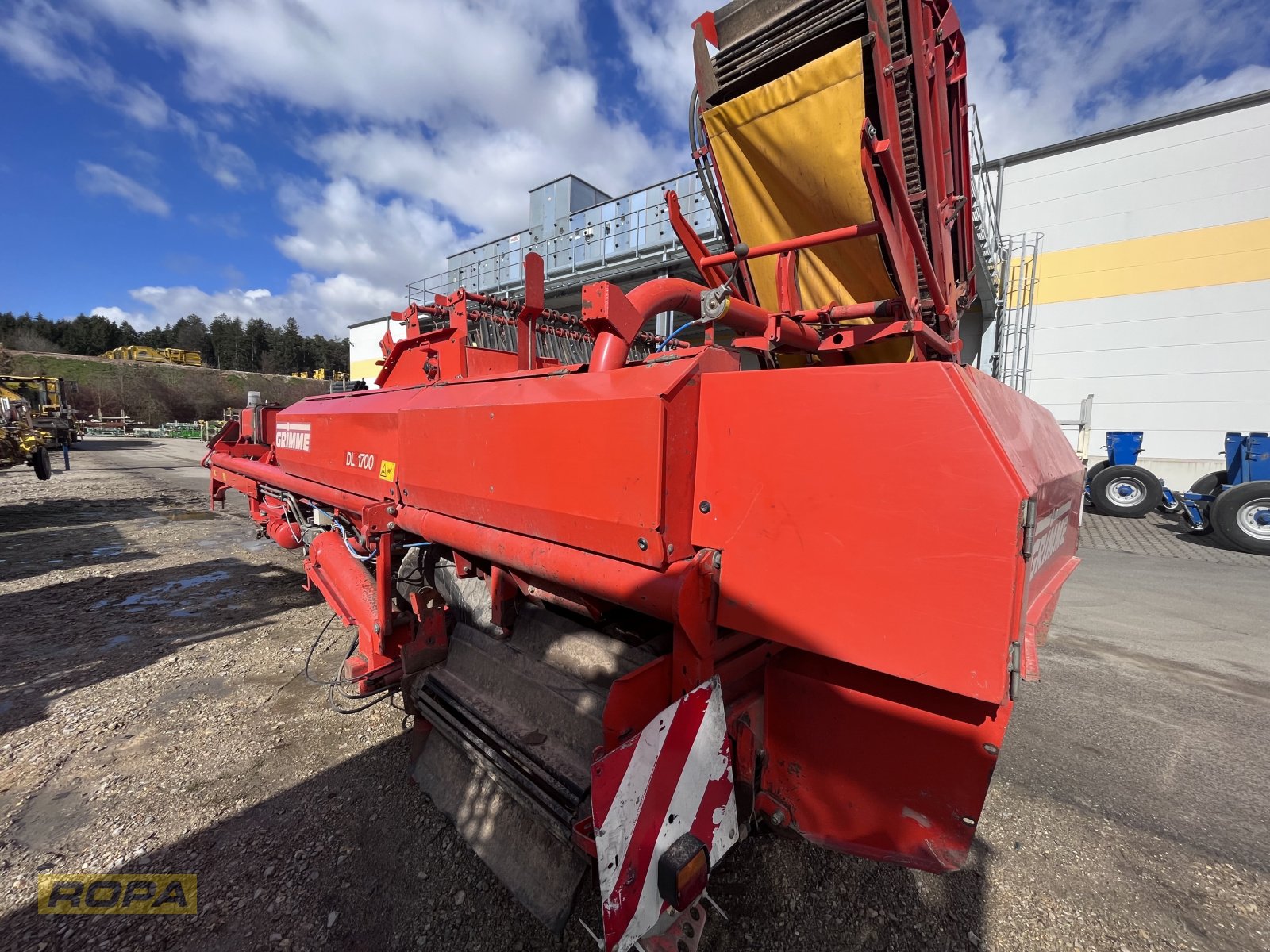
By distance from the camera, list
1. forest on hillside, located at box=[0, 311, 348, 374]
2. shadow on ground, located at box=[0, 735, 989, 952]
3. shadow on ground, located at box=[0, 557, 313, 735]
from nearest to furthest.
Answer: shadow on ground, located at box=[0, 735, 989, 952] → shadow on ground, located at box=[0, 557, 313, 735] → forest on hillside, located at box=[0, 311, 348, 374]

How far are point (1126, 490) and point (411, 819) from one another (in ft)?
42.6

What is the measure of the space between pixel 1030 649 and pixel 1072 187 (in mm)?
13048

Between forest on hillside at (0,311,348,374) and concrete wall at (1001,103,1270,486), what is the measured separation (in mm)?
70970

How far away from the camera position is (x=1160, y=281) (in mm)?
9859

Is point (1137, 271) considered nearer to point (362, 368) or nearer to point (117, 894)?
point (117, 894)

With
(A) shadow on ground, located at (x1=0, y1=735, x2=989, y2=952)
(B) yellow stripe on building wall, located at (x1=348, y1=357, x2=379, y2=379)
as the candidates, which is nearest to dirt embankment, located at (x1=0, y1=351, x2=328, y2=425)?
(B) yellow stripe on building wall, located at (x1=348, y1=357, x2=379, y2=379)

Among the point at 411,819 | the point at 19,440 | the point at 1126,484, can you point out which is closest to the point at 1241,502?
the point at 1126,484

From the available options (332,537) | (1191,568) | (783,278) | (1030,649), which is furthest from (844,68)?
(1191,568)

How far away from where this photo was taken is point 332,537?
3.10 meters

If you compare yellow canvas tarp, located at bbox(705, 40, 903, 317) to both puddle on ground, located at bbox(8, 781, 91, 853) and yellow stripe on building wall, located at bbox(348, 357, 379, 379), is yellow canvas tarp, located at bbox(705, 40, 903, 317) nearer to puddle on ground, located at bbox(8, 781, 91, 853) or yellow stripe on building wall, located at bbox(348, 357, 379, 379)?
puddle on ground, located at bbox(8, 781, 91, 853)

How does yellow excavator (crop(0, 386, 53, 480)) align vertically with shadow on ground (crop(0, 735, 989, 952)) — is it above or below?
above

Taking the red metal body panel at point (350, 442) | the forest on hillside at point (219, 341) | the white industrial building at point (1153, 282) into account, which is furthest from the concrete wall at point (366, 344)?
the forest on hillside at point (219, 341)

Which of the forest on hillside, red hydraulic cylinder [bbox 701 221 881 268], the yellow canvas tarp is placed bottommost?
red hydraulic cylinder [bbox 701 221 881 268]

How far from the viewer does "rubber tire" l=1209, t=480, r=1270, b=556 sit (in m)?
7.71
